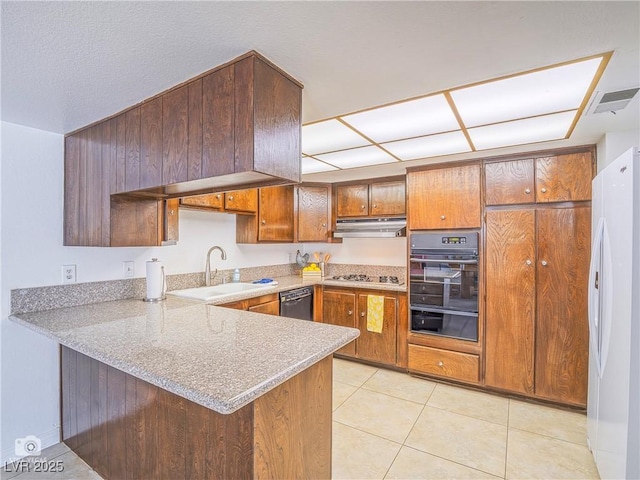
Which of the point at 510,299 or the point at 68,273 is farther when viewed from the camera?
the point at 510,299

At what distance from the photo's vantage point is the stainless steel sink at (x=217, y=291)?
262 cm

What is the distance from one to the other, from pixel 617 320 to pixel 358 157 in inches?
83.4

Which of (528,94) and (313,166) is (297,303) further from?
(528,94)

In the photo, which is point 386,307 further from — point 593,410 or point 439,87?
point 439,87

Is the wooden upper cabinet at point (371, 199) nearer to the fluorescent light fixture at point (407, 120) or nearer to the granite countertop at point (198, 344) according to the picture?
the fluorescent light fixture at point (407, 120)

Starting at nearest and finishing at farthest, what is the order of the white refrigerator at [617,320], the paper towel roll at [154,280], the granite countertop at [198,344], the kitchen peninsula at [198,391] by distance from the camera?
the granite countertop at [198,344] → the kitchen peninsula at [198,391] → the white refrigerator at [617,320] → the paper towel roll at [154,280]

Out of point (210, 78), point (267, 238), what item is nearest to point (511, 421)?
point (267, 238)

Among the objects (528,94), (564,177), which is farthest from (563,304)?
(528,94)

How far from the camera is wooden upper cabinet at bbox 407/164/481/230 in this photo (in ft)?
9.62

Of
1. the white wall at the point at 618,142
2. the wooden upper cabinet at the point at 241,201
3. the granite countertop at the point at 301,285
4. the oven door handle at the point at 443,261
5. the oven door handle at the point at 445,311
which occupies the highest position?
the white wall at the point at 618,142

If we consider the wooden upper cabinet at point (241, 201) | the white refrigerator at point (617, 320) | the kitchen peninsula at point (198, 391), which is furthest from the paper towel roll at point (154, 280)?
the white refrigerator at point (617, 320)

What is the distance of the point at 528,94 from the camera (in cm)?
169

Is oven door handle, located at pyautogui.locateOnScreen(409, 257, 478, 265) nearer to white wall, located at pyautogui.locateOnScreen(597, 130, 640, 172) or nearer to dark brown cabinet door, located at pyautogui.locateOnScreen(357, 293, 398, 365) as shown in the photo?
dark brown cabinet door, located at pyautogui.locateOnScreen(357, 293, 398, 365)

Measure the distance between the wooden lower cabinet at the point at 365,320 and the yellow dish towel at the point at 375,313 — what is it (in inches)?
1.5
